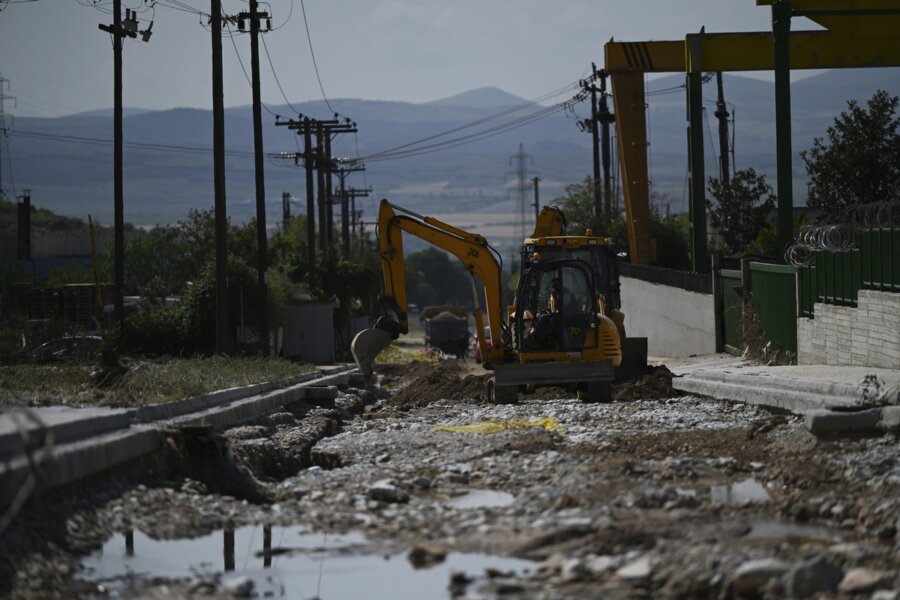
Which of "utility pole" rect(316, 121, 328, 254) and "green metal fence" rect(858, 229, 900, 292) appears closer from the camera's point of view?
"green metal fence" rect(858, 229, 900, 292)

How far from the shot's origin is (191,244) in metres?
77.6

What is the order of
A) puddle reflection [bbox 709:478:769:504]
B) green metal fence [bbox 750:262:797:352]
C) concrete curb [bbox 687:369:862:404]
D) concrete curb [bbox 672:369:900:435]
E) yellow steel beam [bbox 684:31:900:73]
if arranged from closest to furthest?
puddle reflection [bbox 709:478:769:504] → concrete curb [bbox 672:369:900:435] → concrete curb [bbox 687:369:862:404] → green metal fence [bbox 750:262:797:352] → yellow steel beam [bbox 684:31:900:73]

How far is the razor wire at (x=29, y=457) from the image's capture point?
7.95 m

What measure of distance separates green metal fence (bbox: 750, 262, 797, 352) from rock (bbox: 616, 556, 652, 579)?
716 inches

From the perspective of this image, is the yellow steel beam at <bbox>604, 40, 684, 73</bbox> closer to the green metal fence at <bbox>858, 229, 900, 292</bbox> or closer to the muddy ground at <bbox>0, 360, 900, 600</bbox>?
the green metal fence at <bbox>858, 229, 900, 292</bbox>

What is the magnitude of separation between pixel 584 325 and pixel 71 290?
27856 mm

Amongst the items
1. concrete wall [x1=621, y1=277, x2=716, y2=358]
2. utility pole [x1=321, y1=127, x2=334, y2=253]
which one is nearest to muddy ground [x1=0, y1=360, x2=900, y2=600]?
concrete wall [x1=621, y1=277, x2=716, y2=358]

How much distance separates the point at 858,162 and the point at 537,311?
2250 cm

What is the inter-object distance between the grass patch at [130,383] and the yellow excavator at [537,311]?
2.77 meters

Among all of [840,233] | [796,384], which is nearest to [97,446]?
[796,384]

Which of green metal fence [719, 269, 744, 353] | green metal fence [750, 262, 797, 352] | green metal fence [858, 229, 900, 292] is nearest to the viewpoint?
green metal fence [858, 229, 900, 292]

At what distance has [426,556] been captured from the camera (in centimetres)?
943

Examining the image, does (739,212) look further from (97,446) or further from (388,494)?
(97,446)

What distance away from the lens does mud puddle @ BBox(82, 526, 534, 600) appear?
344 inches
